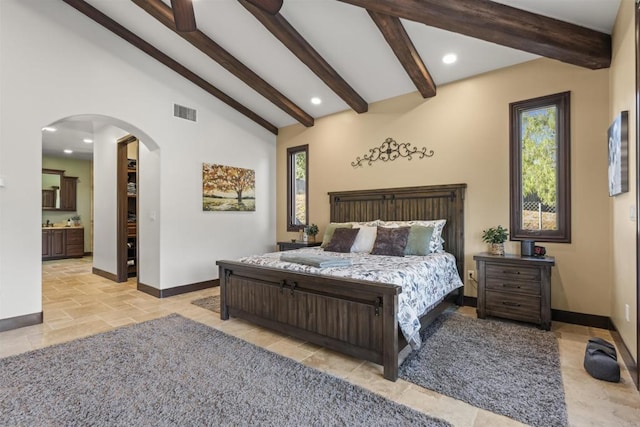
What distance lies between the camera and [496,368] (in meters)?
2.45

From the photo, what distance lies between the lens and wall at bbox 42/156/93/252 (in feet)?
29.9

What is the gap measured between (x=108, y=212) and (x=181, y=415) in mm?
5428

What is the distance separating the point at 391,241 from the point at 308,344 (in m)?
1.62

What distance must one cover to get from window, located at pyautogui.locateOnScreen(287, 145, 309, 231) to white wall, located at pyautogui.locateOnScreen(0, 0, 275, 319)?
39 centimetres

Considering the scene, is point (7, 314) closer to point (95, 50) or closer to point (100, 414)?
point (100, 414)

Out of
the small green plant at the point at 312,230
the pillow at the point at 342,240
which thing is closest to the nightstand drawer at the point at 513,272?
the pillow at the point at 342,240

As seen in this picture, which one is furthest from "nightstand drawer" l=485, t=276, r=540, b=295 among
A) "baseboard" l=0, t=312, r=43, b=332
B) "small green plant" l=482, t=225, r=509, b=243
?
"baseboard" l=0, t=312, r=43, b=332

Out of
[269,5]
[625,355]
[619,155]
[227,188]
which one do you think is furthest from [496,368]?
[227,188]

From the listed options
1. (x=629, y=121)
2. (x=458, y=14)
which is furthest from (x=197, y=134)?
(x=629, y=121)

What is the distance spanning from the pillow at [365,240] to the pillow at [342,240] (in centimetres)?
6

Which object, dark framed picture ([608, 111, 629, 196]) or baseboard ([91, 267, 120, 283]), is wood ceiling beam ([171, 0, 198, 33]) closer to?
dark framed picture ([608, 111, 629, 196])

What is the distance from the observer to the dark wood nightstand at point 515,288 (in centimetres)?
324

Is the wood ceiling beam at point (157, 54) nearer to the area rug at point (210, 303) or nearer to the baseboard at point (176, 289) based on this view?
the baseboard at point (176, 289)

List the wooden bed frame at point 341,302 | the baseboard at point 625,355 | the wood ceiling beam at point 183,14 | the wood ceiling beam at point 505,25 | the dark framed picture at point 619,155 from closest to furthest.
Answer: the baseboard at point 625,355 → the wooden bed frame at point 341,302 → the dark framed picture at point 619,155 → the wood ceiling beam at point 505,25 → the wood ceiling beam at point 183,14
